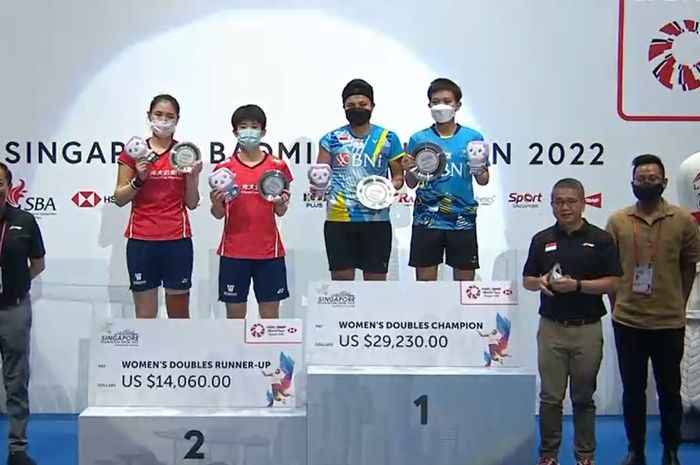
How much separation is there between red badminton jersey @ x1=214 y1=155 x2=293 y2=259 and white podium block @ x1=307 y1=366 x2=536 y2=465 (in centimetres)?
74

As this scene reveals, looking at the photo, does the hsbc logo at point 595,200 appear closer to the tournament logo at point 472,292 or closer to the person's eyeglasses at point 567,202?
the person's eyeglasses at point 567,202

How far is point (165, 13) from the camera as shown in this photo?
16.0 ft

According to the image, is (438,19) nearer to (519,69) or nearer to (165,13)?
(519,69)

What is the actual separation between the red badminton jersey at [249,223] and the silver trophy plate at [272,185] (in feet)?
0.20

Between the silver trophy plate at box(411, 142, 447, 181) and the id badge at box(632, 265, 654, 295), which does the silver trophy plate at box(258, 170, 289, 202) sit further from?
the id badge at box(632, 265, 654, 295)

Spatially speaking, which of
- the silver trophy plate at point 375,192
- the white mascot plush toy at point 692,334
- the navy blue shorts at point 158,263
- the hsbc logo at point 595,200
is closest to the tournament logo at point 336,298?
the silver trophy plate at point 375,192

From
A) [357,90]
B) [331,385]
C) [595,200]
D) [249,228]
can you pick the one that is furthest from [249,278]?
[595,200]

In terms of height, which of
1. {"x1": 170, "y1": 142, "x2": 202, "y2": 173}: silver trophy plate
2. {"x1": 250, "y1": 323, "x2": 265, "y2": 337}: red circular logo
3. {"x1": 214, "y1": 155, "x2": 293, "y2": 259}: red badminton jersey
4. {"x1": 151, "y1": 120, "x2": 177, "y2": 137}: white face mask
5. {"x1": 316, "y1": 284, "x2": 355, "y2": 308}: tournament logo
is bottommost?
{"x1": 250, "y1": 323, "x2": 265, "y2": 337}: red circular logo

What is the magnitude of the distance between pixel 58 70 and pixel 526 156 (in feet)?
9.64

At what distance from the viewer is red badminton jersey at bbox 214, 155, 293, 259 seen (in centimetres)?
399

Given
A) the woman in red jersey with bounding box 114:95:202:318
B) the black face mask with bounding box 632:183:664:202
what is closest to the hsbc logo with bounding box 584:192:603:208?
the black face mask with bounding box 632:183:664:202

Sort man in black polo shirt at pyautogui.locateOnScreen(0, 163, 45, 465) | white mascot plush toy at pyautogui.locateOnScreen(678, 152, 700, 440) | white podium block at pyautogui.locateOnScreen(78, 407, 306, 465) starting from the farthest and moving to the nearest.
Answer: white mascot plush toy at pyautogui.locateOnScreen(678, 152, 700, 440) → man in black polo shirt at pyautogui.locateOnScreen(0, 163, 45, 465) → white podium block at pyautogui.locateOnScreen(78, 407, 306, 465)

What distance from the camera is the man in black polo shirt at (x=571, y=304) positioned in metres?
3.61

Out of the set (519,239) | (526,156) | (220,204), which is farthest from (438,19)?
(220,204)
